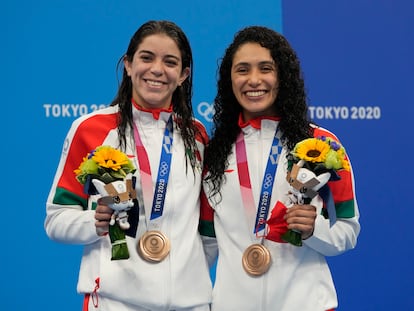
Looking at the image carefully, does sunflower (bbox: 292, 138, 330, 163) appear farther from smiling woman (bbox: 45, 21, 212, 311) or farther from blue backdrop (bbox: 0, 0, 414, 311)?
blue backdrop (bbox: 0, 0, 414, 311)

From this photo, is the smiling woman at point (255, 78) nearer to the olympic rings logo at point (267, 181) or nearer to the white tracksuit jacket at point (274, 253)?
the white tracksuit jacket at point (274, 253)

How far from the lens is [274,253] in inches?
109

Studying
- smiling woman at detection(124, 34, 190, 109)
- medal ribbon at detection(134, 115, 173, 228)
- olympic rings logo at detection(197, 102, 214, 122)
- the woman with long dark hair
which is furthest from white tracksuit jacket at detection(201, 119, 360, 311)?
olympic rings logo at detection(197, 102, 214, 122)

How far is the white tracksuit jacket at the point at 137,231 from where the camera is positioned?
267 cm

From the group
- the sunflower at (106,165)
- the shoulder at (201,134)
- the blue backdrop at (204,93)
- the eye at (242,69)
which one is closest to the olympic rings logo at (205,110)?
the blue backdrop at (204,93)

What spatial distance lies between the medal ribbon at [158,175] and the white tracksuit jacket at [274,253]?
0.75 feet

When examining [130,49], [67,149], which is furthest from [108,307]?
[130,49]

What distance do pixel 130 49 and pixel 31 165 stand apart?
1.66 m

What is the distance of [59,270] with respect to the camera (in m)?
4.44

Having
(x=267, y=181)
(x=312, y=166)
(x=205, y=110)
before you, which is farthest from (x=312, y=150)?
(x=205, y=110)

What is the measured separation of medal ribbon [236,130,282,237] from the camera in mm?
2766

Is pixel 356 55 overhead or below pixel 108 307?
overhead

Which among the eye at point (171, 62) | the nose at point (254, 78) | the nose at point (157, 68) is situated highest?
the eye at point (171, 62)

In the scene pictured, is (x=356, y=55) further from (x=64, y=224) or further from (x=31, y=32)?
(x=64, y=224)
